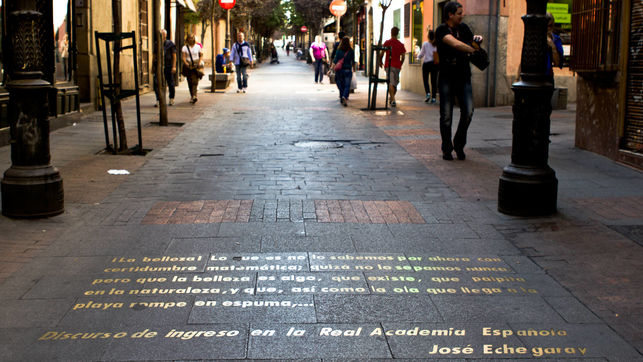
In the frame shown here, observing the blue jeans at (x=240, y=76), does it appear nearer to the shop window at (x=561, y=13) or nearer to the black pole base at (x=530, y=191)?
the shop window at (x=561, y=13)

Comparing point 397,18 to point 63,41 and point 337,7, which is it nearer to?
point 337,7

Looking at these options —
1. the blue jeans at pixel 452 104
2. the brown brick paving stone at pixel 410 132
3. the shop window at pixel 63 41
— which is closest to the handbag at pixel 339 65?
the brown brick paving stone at pixel 410 132

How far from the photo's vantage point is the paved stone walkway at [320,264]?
3600 millimetres

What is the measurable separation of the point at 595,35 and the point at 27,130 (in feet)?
22.6

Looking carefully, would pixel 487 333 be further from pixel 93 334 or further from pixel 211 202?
pixel 211 202

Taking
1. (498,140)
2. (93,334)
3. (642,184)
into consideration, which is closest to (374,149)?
(498,140)

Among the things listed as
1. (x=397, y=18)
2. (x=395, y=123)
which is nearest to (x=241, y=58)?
(x=397, y=18)

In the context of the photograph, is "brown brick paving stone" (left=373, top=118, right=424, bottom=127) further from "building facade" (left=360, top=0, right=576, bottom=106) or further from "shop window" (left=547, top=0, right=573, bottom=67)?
"shop window" (left=547, top=0, right=573, bottom=67)

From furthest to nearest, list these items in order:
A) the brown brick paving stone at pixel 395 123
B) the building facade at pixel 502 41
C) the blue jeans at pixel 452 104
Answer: the building facade at pixel 502 41
the brown brick paving stone at pixel 395 123
the blue jeans at pixel 452 104

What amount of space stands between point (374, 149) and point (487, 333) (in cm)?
682

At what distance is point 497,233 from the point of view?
5770 millimetres

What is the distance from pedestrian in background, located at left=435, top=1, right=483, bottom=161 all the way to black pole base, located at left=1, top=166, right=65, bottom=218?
4837 millimetres

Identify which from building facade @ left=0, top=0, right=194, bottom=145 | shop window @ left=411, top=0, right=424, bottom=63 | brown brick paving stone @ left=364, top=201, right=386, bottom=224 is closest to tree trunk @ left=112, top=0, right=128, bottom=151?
building facade @ left=0, top=0, right=194, bottom=145

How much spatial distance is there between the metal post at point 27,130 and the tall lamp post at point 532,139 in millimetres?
3859
